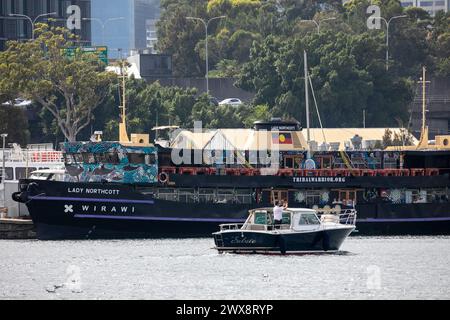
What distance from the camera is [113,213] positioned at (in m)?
89.1

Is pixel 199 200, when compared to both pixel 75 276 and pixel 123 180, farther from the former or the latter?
pixel 75 276

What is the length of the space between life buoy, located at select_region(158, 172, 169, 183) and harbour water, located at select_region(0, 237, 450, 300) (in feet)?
15.6

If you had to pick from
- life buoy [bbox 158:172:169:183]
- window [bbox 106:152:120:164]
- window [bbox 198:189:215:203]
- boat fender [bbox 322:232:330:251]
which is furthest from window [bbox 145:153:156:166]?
boat fender [bbox 322:232:330:251]

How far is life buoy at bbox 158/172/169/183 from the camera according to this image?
296 ft

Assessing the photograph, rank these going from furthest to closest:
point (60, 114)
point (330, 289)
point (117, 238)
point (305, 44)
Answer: point (305, 44) → point (60, 114) → point (117, 238) → point (330, 289)

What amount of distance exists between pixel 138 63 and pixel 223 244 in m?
83.4

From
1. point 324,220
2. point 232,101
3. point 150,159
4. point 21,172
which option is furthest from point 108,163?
point 232,101

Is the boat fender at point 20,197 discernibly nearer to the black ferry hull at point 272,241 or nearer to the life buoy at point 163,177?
the life buoy at point 163,177

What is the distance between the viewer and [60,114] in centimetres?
13138

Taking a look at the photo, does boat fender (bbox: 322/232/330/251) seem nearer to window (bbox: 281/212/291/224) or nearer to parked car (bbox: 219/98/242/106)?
window (bbox: 281/212/291/224)

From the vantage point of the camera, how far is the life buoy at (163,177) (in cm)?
9012

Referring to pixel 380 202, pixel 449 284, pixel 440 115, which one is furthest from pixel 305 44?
pixel 449 284

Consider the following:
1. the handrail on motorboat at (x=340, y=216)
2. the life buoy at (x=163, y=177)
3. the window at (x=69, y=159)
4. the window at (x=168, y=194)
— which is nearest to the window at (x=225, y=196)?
the window at (x=168, y=194)

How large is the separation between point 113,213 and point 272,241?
1450 centimetres
